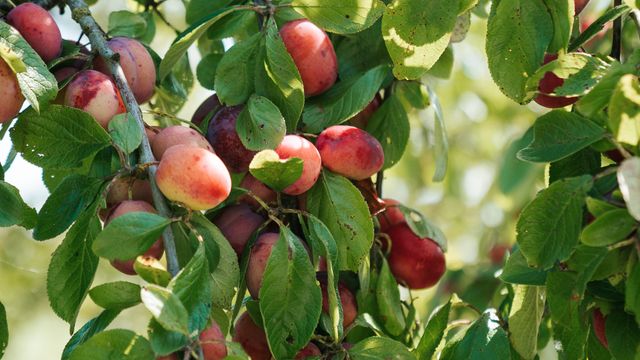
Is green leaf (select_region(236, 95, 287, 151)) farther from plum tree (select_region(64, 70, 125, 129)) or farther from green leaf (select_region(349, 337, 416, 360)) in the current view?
green leaf (select_region(349, 337, 416, 360))

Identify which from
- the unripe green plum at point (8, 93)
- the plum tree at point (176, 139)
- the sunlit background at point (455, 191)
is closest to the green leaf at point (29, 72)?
the unripe green plum at point (8, 93)

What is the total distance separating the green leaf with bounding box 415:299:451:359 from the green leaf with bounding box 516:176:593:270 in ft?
0.89

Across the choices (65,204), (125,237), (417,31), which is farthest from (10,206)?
(417,31)

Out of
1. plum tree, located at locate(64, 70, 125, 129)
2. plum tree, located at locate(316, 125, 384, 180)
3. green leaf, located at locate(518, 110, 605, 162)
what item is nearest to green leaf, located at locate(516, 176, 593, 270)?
green leaf, located at locate(518, 110, 605, 162)

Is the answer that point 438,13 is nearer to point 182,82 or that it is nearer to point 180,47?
point 180,47

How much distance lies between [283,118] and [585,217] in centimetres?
37

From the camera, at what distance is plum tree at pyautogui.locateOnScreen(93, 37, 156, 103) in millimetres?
1251

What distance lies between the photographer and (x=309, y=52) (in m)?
1.30

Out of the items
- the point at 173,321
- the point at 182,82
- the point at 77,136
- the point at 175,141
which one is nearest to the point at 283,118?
the point at 175,141

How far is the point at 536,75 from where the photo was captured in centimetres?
109

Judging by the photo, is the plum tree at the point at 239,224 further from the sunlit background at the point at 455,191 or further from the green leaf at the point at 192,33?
the sunlit background at the point at 455,191

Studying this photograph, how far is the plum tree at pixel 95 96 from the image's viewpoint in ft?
3.75

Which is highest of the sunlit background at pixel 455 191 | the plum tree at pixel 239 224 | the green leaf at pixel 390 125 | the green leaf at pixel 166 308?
the green leaf at pixel 166 308

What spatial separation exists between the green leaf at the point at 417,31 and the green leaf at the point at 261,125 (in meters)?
0.16
